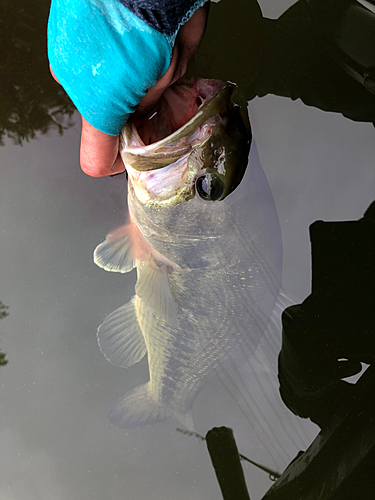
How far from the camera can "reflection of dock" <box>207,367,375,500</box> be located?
5.34ft

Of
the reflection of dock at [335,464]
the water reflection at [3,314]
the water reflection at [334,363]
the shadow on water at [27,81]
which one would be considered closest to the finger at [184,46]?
the shadow on water at [27,81]

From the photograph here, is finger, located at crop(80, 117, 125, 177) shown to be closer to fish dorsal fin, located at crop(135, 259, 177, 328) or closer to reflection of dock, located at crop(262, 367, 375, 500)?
fish dorsal fin, located at crop(135, 259, 177, 328)

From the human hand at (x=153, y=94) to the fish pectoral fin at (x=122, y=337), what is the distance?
0.67m

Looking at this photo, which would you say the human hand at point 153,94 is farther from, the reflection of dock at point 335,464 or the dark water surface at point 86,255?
the reflection of dock at point 335,464

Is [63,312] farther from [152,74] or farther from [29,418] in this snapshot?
[152,74]

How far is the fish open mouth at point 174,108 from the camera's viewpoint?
942mm

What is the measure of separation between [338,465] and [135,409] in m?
1.07

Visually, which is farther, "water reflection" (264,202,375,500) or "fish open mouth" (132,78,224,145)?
"water reflection" (264,202,375,500)

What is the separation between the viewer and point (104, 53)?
2.21 ft

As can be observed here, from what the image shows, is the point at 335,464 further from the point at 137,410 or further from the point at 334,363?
the point at 137,410

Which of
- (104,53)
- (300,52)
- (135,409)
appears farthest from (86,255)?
(300,52)

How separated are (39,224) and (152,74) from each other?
0.96 m

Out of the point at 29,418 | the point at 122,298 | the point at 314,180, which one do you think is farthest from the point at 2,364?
the point at 314,180

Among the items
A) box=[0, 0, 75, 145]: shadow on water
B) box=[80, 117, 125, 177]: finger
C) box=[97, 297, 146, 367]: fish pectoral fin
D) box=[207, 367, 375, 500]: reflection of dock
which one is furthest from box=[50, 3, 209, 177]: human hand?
box=[207, 367, 375, 500]: reflection of dock
